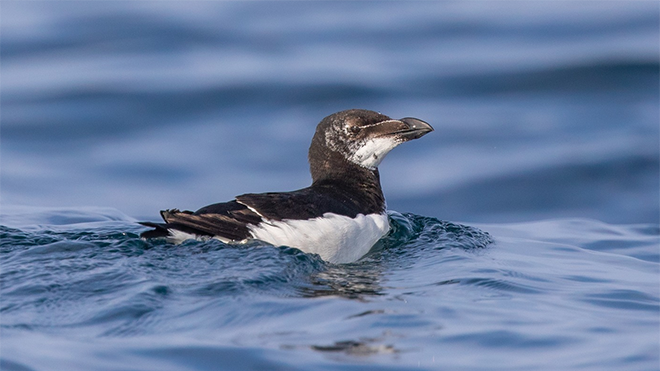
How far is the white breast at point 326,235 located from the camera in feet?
22.6

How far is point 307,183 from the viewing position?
11.3 meters

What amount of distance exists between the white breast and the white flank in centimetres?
88

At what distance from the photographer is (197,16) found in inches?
614

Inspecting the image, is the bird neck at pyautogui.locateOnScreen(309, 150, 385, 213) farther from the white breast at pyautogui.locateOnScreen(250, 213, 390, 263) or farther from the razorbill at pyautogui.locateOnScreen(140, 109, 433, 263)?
the white breast at pyautogui.locateOnScreen(250, 213, 390, 263)

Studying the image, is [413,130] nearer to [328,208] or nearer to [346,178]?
[346,178]

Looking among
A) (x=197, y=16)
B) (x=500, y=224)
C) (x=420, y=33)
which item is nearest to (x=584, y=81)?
(x=420, y=33)

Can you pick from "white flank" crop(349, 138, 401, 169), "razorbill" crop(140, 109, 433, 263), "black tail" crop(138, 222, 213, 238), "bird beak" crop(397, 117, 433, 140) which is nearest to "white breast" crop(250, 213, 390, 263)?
"razorbill" crop(140, 109, 433, 263)

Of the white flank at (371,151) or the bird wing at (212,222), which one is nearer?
the bird wing at (212,222)

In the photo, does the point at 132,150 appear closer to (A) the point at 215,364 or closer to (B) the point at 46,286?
(B) the point at 46,286

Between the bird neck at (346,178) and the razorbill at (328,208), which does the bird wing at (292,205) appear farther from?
the bird neck at (346,178)

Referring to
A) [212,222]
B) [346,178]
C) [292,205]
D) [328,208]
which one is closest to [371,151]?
[346,178]

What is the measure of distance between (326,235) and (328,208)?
27cm

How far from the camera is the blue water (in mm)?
5625

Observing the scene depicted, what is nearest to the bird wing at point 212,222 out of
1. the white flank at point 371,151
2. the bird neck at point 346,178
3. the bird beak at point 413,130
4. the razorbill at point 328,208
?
the razorbill at point 328,208
